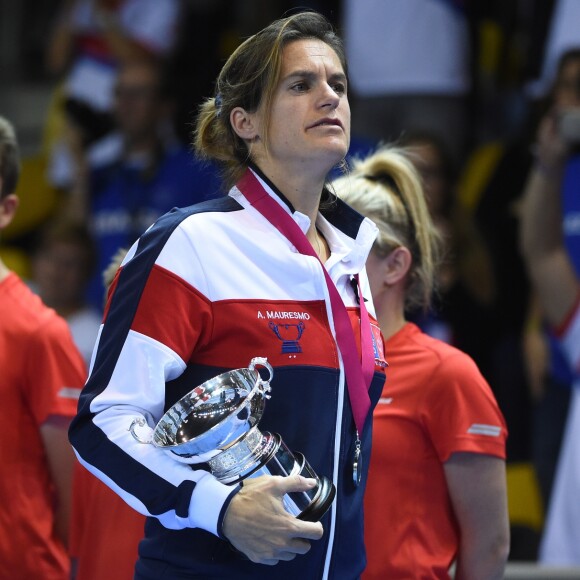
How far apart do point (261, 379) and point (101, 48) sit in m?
5.06

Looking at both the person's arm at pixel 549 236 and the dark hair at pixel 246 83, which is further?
the person's arm at pixel 549 236

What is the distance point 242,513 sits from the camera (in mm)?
1925

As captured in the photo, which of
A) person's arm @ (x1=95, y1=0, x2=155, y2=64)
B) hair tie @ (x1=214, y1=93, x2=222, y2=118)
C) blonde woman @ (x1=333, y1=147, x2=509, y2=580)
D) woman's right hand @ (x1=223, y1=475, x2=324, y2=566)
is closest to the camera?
woman's right hand @ (x1=223, y1=475, x2=324, y2=566)

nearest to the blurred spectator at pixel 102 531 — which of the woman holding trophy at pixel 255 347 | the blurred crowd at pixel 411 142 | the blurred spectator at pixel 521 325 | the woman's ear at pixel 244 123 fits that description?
the woman holding trophy at pixel 255 347

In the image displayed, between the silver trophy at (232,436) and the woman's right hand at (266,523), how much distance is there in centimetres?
3

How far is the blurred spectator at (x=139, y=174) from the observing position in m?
5.69

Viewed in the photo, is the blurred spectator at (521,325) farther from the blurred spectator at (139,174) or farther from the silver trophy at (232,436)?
the silver trophy at (232,436)

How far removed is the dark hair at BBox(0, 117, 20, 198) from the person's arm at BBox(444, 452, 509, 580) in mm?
1320

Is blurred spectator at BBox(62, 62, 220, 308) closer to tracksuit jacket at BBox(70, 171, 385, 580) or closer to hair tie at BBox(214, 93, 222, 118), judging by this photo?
hair tie at BBox(214, 93, 222, 118)

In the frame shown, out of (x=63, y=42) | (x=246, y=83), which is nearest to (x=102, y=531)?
(x=246, y=83)

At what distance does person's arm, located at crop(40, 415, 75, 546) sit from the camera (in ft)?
9.41

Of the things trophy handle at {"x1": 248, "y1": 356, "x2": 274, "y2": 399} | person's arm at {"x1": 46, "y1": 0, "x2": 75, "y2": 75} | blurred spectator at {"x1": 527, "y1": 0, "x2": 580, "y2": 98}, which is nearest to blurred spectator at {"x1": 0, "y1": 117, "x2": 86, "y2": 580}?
trophy handle at {"x1": 248, "y1": 356, "x2": 274, "y2": 399}

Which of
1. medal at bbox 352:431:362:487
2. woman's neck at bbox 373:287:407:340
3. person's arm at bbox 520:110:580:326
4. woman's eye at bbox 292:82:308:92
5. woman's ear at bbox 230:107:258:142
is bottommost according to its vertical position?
person's arm at bbox 520:110:580:326

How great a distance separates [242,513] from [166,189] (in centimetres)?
390
